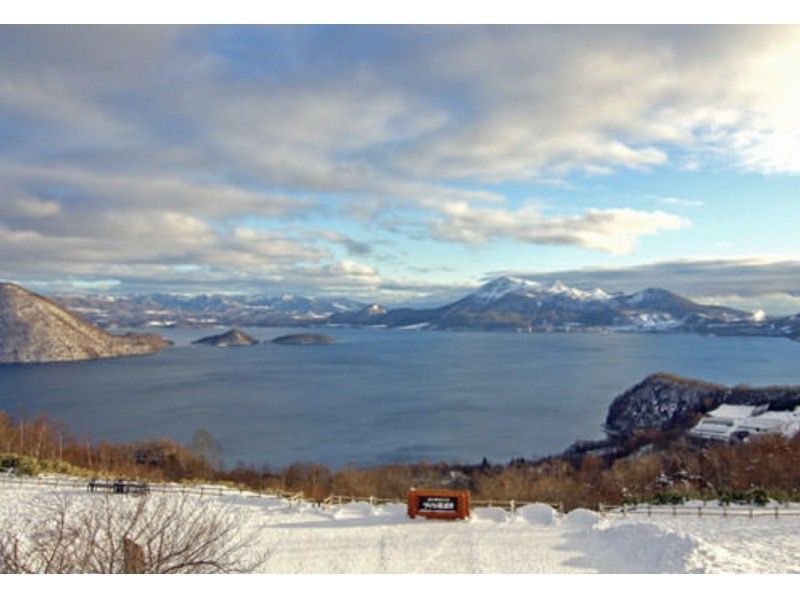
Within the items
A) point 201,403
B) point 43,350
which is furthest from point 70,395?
point 43,350

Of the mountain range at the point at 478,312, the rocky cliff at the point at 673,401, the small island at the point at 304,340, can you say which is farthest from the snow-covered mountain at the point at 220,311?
the rocky cliff at the point at 673,401

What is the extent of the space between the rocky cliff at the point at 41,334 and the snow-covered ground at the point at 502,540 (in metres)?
42.7

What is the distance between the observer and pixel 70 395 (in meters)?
33.1

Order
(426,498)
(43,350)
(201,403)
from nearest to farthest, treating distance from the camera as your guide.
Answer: (426,498) → (201,403) → (43,350)

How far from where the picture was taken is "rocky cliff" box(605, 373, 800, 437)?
2512cm

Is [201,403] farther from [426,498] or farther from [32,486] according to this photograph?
[426,498]

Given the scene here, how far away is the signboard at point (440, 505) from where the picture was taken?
248 inches

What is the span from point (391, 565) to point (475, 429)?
69.2ft

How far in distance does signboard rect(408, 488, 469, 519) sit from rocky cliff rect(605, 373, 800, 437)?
20181 millimetres

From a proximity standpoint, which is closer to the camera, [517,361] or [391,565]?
[391,565]

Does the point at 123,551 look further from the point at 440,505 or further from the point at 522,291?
the point at 522,291

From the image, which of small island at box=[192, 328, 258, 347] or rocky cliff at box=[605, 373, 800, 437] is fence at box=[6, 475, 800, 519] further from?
small island at box=[192, 328, 258, 347]

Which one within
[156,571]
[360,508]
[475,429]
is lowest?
[475,429]

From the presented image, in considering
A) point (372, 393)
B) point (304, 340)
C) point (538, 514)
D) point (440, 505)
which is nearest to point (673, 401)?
point (372, 393)
